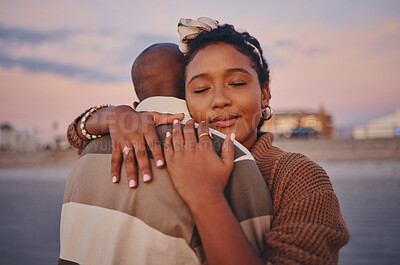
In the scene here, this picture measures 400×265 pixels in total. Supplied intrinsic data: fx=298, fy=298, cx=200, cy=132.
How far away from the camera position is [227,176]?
48.8 inches

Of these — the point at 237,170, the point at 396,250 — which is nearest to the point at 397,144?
the point at 396,250

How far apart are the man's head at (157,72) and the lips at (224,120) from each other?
1.15 feet

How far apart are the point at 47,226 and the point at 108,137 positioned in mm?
5181

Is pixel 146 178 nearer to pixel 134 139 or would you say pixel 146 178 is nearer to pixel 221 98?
pixel 134 139

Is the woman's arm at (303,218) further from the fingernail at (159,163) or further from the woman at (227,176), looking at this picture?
the fingernail at (159,163)

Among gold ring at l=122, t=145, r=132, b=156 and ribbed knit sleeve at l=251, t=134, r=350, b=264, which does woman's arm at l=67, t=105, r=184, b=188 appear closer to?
gold ring at l=122, t=145, r=132, b=156

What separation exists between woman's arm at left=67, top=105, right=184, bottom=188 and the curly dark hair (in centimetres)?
63

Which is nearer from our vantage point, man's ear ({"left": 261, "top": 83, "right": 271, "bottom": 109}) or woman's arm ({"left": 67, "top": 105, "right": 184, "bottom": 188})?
woman's arm ({"left": 67, "top": 105, "right": 184, "bottom": 188})

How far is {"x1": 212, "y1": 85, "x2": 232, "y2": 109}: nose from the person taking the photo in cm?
183

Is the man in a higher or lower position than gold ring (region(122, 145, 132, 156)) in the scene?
lower

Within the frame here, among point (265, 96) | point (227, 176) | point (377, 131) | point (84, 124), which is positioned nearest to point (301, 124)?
point (377, 131)

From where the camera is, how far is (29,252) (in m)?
4.45

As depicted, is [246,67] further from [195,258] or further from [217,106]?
[195,258]

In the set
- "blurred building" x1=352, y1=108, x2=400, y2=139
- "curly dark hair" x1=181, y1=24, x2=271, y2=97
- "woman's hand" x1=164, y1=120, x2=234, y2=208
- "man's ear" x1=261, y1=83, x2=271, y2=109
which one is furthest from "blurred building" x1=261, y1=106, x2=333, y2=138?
"woman's hand" x1=164, y1=120, x2=234, y2=208
